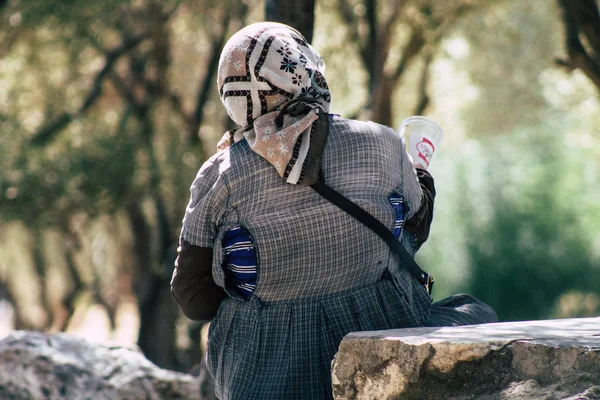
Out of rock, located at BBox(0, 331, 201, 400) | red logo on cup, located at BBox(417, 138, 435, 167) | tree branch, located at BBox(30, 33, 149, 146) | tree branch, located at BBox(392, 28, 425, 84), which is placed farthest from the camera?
tree branch, located at BBox(392, 28, 425, 84)

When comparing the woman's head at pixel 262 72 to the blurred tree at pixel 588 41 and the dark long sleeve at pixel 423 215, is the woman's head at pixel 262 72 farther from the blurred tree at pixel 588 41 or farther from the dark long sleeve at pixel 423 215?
the blurred tree at pixel 588 41

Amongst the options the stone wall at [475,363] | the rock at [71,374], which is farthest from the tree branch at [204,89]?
the stone wall at [475,363]

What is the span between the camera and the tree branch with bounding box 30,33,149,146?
30.1 feet

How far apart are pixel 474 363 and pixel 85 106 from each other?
8434 mm

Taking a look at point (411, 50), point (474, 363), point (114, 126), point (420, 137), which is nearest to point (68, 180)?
point (114, 126)

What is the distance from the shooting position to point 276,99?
241 cm

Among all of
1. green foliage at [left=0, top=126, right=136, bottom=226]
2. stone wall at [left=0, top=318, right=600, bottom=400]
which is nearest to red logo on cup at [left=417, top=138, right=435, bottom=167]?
stone wall at [left=0, top=318, right=600, bottom=400]

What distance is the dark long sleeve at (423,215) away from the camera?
8.71 ft

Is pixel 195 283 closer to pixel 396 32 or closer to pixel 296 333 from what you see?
pixel 296 333

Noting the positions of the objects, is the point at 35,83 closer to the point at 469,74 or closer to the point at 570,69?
the point at 469,74

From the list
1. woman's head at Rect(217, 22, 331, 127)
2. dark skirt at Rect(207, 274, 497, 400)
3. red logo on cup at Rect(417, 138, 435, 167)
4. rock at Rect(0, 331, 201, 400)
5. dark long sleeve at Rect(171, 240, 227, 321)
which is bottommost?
rock at Rect(0, 331, 201, 400)

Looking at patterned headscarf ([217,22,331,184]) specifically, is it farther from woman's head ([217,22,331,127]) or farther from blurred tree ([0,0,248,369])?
blurred tree ([0,0,248,369])

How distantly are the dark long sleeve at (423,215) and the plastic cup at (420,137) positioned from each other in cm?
14

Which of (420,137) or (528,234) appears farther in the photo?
(528,234)
